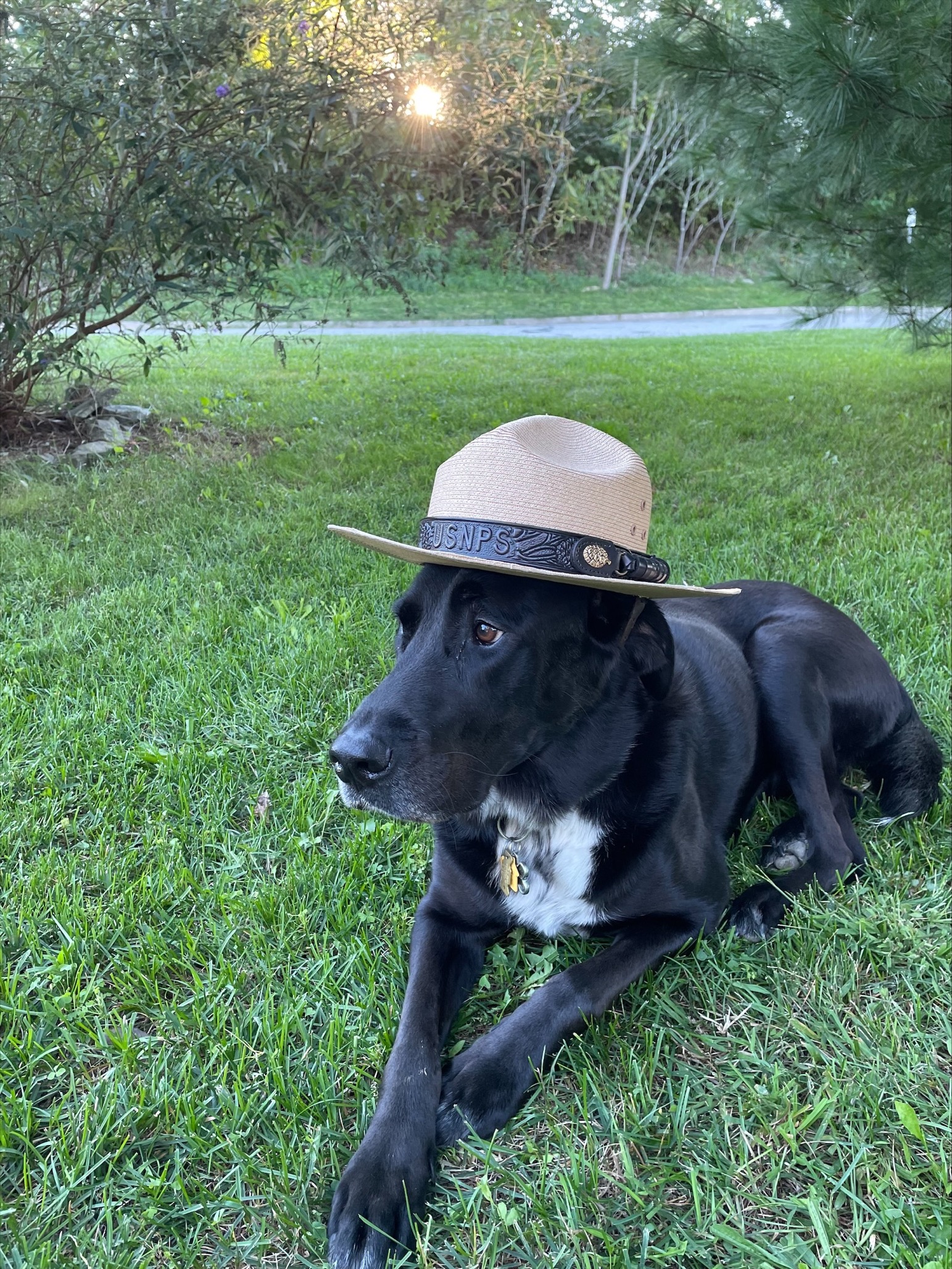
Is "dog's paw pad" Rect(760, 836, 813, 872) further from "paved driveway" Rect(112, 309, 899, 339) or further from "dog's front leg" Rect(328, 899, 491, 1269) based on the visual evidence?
"paved driveway" Rect(112, 309, 899, 339)

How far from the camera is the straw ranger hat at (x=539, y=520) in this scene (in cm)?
195

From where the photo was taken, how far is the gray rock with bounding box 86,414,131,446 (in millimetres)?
6664

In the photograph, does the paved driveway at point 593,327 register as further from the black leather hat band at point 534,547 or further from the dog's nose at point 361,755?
the dog's nose at point 361,755

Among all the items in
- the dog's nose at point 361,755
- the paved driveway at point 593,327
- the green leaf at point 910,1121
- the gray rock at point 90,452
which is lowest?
the paved driveway at point 593,327

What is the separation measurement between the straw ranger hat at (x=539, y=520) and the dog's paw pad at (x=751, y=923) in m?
0.87

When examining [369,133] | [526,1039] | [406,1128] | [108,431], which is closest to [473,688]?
[526,1039]

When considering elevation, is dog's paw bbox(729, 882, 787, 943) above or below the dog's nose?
below

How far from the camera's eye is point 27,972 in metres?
2.11

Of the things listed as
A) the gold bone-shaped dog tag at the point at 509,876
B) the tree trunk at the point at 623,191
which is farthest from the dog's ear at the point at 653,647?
the tree trunk at the point at 623,191

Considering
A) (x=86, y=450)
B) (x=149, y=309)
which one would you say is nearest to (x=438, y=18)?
(x=149, y=309)

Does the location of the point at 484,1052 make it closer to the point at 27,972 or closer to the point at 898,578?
the point at 27,972

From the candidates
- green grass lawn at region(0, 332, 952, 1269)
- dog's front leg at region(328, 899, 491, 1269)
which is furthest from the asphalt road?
dog's front leg at region(328, 899, 491, 1269)

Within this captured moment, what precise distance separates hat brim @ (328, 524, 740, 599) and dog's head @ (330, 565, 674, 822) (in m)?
0.06

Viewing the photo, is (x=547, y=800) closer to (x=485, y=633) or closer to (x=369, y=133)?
(x=485, y=633)
